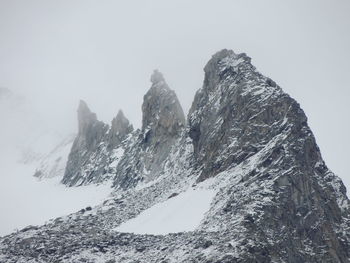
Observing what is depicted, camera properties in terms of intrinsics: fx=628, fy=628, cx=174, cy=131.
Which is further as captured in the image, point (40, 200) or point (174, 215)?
point (40, 200)

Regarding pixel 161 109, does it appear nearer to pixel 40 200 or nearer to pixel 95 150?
pixel 95 150

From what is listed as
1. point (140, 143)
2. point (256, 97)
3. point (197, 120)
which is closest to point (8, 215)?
point (140, 143)

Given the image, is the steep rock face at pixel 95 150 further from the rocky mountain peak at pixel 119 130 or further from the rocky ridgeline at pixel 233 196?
the rocky ridgeline at pixel 233 196

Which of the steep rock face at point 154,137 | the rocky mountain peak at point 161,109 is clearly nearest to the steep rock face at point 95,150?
the steep rock face at point 154,137

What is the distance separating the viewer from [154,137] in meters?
117

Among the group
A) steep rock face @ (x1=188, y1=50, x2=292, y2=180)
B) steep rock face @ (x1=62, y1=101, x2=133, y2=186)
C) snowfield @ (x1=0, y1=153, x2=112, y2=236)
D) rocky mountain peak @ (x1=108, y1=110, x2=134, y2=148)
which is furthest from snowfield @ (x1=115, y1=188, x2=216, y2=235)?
rocky mountain peak @ (x1=108, y1=110, x2=134, y2=148)

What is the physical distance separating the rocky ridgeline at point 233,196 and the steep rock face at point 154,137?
1932 millimetres

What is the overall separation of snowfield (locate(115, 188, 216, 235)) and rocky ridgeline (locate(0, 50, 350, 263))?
1.50 metres

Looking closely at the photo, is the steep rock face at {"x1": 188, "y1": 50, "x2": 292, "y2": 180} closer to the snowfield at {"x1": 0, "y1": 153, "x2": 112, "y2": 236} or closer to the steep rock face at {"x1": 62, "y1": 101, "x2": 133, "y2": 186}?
the snowfield at {"x1": 0, "y1": 153, "x2": 112, "y2": 236}

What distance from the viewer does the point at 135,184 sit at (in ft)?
352

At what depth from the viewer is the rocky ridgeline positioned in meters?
63.9

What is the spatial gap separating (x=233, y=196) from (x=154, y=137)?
4863cm

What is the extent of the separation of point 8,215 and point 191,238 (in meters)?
67.6

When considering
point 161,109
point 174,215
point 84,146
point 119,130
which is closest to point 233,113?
point 174,215
